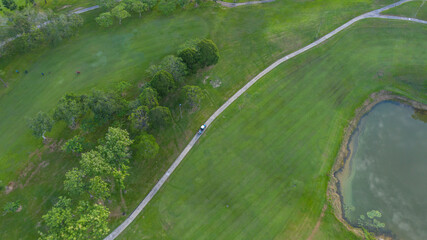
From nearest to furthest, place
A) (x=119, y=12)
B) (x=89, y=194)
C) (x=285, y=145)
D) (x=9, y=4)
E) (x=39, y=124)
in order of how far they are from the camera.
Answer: (x=89, y=194)
(x=39, y=124)
(x=285, y=145)
(x=119, y=12)
(x=9, y=4)

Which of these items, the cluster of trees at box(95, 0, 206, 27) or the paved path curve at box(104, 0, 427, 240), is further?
the cluster of trees at box(95, 0, 206, 27)

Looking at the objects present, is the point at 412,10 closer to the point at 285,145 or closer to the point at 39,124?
the point at 285,145

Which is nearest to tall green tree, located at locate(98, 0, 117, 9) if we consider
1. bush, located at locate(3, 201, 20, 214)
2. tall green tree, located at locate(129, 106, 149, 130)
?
tall green tree, located at locate(129, 106, 149, 130)

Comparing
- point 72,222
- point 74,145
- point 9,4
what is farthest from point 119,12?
point 72,222

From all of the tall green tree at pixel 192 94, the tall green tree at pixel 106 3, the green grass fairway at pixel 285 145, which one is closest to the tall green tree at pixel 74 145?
the green grass fairway at pixel 285 145

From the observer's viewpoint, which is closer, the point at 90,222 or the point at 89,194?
the point at 90,222

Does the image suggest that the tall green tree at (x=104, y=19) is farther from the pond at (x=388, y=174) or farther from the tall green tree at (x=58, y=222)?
the pond at (x=388, y=174)

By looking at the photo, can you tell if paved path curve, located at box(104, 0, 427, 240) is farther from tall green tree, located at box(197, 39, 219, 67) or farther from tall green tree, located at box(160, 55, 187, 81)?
tall green tree, located at box(160, 55, 187, 81)
